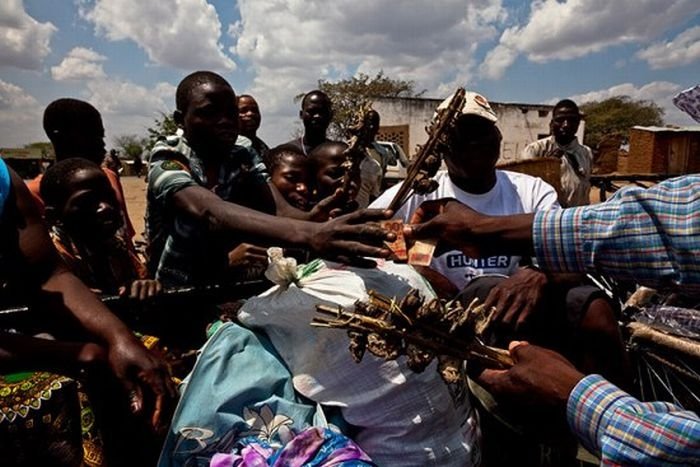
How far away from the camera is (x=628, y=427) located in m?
1.11

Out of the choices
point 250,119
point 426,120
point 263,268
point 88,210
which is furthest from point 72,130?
point 426,120

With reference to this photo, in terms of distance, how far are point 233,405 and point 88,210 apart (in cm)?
112

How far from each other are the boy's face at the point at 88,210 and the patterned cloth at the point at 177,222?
171mm

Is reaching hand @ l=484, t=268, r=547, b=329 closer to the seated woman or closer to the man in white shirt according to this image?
the man in white shirt

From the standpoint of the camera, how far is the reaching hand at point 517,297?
5.76ft

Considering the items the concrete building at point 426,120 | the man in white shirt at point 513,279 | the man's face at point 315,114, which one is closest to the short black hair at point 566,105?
the man's face at point 315,114

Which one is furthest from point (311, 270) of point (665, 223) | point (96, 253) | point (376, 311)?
point (665, 223)

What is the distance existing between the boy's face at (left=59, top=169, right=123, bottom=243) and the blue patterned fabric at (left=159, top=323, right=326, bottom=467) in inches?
31.6

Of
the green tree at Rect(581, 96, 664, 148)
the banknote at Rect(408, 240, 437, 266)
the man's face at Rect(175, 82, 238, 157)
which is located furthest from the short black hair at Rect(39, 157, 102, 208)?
the green tree at Rect(581, 96, 664, 148)

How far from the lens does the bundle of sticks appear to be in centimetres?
120

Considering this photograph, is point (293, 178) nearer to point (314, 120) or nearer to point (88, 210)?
point (88, 210)

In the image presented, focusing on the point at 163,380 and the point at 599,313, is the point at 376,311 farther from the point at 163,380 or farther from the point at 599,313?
the point at 599,313

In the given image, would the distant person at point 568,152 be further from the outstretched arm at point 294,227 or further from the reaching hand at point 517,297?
the outstretched arm at point 294,227

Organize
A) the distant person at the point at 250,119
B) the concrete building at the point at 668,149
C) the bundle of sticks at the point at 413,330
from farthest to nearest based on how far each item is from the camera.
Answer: the concrete building at the point at 668,149, the distant person at the point at 250,119, the bundle of sticks at the point at 413,330
